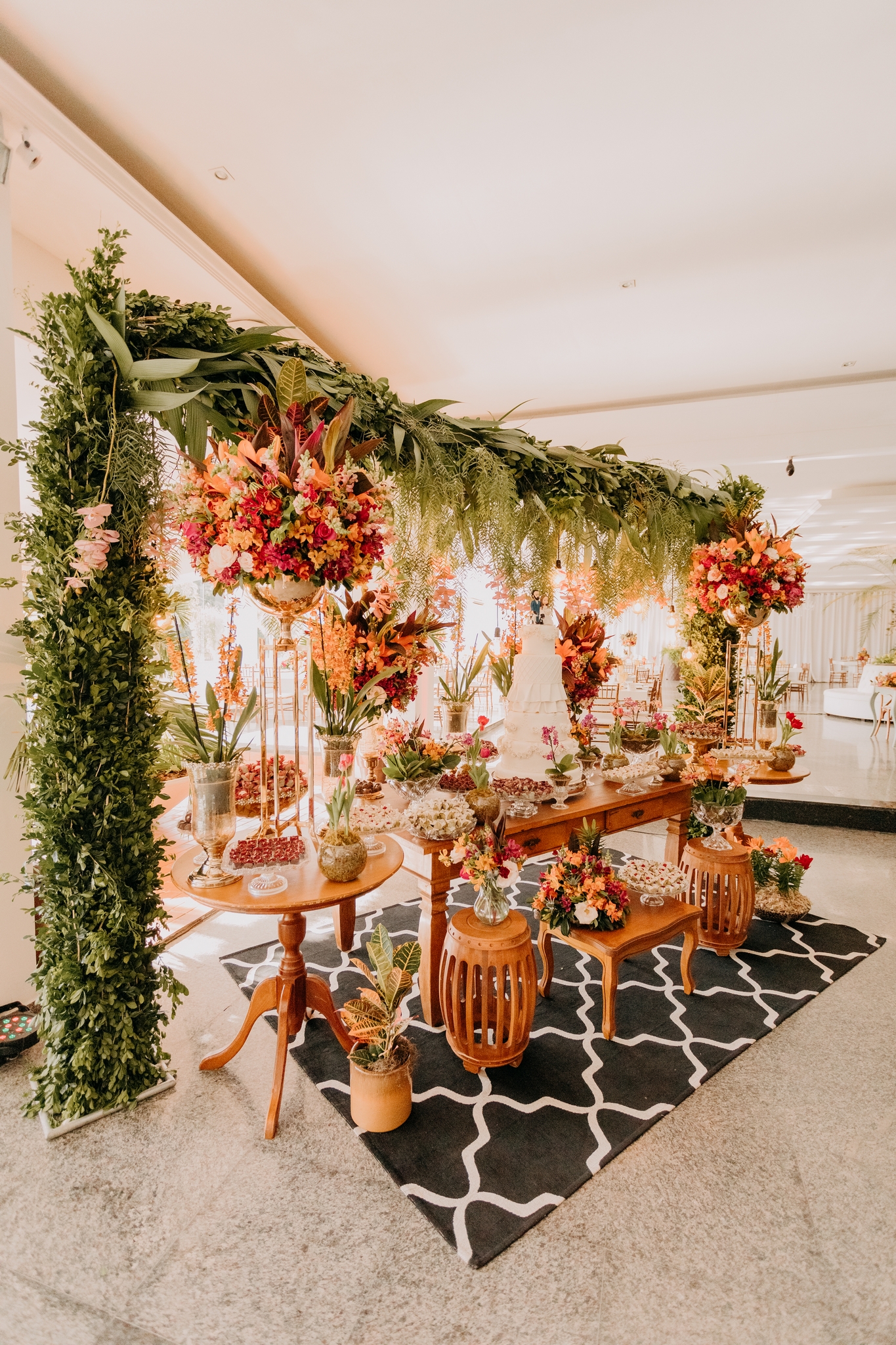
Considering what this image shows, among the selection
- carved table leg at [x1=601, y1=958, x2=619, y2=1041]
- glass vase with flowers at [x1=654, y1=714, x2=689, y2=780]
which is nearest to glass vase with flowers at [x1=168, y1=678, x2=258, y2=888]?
→ carved table leg at [x1=601, y1=958, x2=619, y2=1041]

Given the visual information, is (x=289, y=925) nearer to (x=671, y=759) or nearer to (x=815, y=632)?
(x=671, y=759)

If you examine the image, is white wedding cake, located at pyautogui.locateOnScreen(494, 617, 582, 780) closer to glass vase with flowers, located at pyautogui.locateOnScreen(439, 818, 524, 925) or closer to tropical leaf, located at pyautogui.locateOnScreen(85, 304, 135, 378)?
glass vase with flowers, located at pyautogui.locateOnScreen(439, 818, 524, 925)

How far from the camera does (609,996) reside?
2.62 m

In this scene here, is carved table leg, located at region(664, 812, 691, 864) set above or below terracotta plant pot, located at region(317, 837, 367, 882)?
below

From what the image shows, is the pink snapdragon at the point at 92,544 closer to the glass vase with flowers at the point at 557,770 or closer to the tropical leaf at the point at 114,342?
the tropical leaf at the point at 114,342

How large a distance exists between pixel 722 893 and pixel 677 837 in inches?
20.6

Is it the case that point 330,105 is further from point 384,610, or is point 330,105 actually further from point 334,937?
point 334,937

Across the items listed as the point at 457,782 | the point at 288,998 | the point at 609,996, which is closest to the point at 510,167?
the point at 457,782

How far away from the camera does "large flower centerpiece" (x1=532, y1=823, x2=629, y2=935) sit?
2629 millimetres

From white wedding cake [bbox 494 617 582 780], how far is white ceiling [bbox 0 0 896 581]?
178cm

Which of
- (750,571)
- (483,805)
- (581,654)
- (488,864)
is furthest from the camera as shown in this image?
(581,654)

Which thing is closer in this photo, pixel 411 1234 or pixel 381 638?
pixel 411 1234

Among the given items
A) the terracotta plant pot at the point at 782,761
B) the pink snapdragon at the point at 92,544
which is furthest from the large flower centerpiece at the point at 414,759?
the terracotta plant pot at the point at 782,761

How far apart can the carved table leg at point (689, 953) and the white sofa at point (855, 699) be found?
374 inches
